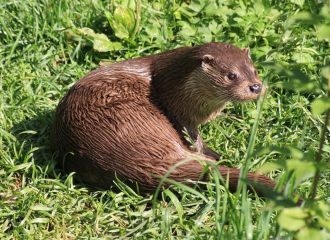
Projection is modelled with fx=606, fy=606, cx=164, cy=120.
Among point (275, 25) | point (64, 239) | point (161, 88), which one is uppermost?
point (275, 25)

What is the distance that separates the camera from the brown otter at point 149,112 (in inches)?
105

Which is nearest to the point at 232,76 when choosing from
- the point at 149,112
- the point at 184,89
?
the point at 184,89

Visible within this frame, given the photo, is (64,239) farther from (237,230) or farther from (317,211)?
(317,211)

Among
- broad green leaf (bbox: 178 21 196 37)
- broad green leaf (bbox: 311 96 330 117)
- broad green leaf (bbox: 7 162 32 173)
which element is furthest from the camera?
broad green leaf (bbox: 178 21 196 37)

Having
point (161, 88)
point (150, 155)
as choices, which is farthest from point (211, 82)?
point (150, 155)

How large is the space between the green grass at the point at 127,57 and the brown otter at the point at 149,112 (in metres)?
0.10

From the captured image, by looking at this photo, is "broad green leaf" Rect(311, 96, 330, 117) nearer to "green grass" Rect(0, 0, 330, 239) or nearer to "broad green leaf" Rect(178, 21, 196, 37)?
"green grass" Rect(0, 0, 330, 239)

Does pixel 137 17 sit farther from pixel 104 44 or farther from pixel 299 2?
pixel 299 2

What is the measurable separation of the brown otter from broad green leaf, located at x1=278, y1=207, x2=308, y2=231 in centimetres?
96

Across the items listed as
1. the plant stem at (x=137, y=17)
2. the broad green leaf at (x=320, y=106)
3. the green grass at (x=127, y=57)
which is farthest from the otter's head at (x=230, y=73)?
the broad green leaf at (x=320, y=106)

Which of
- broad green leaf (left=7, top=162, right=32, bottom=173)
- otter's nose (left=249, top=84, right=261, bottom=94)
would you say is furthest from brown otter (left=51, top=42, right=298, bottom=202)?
broad green leaf (left=7, top=162, right=32, bottom=173)

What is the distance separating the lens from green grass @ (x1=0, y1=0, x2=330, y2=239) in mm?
2543

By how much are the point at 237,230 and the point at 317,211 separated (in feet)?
1.70

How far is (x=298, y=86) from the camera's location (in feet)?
5.19
